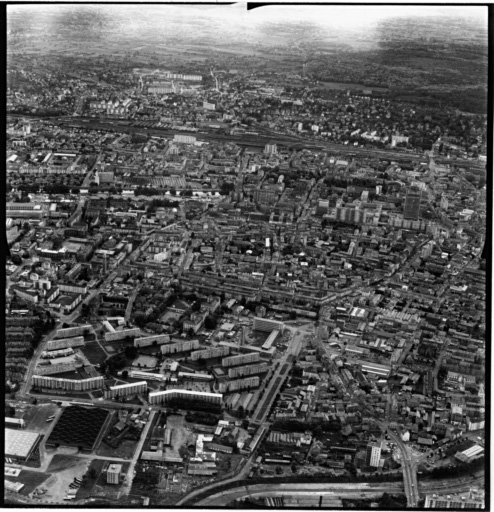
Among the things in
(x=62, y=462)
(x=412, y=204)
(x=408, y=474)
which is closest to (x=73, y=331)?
(x=62, y=462)

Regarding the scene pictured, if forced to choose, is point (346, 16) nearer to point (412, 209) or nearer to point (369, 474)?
point (412, 209)

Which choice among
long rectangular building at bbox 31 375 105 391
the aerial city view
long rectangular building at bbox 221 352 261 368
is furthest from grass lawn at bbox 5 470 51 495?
long rectangular building at bbox 221 352 261 368

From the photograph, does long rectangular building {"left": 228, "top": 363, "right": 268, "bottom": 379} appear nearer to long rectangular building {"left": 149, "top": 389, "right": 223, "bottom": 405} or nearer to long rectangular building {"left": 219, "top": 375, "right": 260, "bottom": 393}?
long rectangular building {"left": 219, "top": 375, "right": 260, "bottom": 393}

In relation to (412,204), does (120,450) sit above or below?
below

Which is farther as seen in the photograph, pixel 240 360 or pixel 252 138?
pixel 252 138

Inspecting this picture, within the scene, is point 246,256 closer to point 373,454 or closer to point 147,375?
point 147,375

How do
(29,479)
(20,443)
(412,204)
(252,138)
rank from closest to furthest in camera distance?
(29,479) → (20,443) → (412,204) → (252,138)

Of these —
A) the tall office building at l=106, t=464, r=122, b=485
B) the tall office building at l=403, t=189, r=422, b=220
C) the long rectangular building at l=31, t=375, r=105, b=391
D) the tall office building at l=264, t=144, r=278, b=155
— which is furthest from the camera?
the tall office building at l=264, t=144, r=278, b=155

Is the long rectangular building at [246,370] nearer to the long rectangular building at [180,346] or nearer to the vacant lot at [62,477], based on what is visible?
the long rectangular building at [180,346]

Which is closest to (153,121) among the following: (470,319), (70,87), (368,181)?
(70,87)
